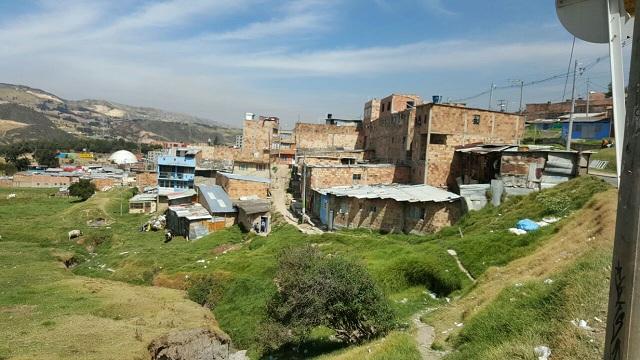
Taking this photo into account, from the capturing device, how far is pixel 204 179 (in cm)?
5281

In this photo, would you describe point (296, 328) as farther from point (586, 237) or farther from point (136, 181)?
point (136, 181)

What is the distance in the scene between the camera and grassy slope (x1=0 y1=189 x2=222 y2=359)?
57.7ft

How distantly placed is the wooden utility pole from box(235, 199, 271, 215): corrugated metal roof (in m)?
33.5

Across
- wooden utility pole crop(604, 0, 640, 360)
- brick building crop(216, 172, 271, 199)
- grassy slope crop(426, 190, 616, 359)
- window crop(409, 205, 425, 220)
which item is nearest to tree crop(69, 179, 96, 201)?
brick building crop(216, 172, 271, 199)

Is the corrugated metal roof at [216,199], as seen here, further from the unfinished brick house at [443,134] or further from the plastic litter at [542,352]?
the plastic litter at [542,352]

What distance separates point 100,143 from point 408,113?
Result: 137188 millimetres

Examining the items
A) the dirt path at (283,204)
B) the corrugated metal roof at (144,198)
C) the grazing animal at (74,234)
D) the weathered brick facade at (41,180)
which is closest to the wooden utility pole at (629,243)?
the dirt path at (283,204)

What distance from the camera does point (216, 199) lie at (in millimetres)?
41094

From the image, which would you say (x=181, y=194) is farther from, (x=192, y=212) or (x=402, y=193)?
(x=402, y=193)

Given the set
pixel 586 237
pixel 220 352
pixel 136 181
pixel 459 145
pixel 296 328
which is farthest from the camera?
pixel 136 181

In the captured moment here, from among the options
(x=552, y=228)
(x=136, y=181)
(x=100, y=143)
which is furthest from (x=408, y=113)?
(x=100, y=143)

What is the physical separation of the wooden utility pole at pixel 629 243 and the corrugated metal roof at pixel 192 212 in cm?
3658

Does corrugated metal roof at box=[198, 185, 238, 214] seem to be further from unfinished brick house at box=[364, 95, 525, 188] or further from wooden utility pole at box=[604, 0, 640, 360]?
wooden utility pole at box=[604, 0, 640, 360]

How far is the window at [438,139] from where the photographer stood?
33312 mm
